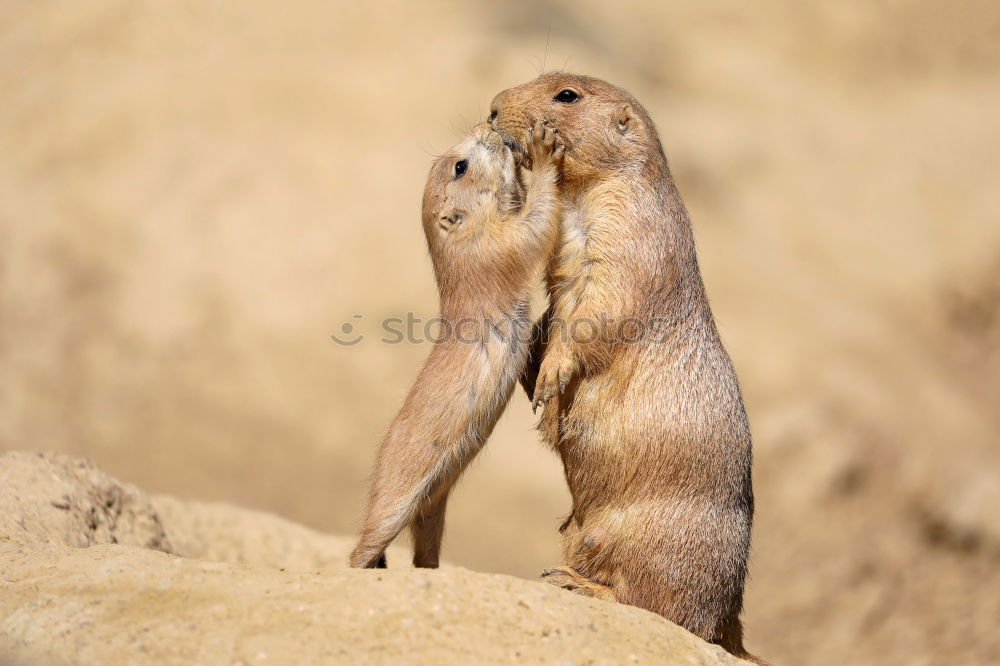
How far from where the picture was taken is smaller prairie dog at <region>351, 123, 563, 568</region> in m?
5.30

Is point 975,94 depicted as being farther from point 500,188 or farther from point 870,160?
point 500,188

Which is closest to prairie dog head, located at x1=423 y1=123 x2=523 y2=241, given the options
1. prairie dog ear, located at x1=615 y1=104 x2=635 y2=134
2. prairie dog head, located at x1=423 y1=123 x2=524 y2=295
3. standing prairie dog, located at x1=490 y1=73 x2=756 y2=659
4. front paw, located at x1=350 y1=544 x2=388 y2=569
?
prairie dog head, located at x1=423 y1=123 x2=524 y2=295

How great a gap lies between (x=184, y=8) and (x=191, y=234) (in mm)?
4390

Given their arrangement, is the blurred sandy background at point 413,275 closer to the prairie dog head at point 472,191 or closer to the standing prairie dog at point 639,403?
the prairie dog head at point 472,191

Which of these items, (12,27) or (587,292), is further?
(12,27)

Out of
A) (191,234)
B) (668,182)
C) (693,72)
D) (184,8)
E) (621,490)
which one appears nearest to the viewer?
(621,490)

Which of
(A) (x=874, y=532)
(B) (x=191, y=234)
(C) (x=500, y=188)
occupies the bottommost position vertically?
(C) (x=500, y=188)

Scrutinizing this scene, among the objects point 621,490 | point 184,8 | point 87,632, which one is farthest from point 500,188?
point 184,8

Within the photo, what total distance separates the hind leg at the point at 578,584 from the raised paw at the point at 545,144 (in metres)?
2.07

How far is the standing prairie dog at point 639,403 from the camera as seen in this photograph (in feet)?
17.4

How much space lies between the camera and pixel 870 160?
1719 cm

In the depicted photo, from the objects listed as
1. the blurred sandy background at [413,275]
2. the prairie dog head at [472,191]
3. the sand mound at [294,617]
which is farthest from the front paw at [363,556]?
the blurred sandy background at [413,275]

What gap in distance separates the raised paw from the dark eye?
19 cm

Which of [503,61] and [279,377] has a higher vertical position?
[503,61]
